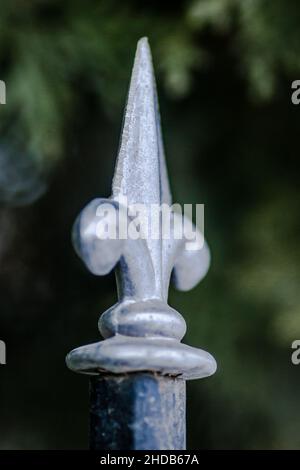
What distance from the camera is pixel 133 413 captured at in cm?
69

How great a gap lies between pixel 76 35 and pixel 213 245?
0.55 metres

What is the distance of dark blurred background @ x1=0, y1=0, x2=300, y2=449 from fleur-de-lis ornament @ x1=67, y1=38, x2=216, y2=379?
0.82 meters

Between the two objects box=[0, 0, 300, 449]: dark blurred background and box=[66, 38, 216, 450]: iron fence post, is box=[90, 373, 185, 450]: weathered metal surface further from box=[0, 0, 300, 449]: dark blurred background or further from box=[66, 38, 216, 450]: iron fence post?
box=[0, 0, 300, 449]: dark blurred background

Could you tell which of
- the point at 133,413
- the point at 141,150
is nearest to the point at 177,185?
the point at 141,150

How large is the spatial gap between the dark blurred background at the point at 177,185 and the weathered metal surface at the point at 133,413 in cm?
87

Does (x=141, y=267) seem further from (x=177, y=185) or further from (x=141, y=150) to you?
(x=177, y=185)

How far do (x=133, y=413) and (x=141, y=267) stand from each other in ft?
0.42

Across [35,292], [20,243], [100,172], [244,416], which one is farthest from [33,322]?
[244,416]

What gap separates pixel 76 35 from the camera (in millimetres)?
1755

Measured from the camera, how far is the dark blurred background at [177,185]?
167 cm

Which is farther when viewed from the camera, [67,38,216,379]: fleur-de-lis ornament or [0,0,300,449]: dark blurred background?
[0,0,300,449]: dark blurred background

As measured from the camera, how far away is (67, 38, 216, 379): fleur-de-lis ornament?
0.68 meters

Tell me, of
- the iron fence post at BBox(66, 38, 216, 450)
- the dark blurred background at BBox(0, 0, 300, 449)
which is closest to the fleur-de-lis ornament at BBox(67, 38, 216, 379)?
the iron fence post at BBox(66, 38, 216, 450)
